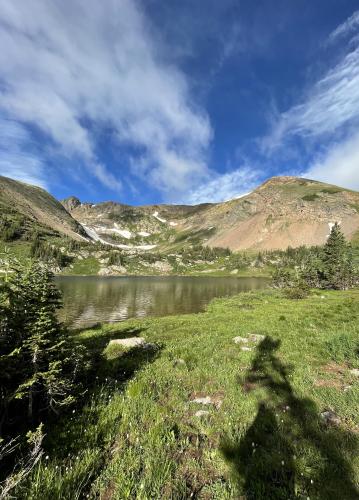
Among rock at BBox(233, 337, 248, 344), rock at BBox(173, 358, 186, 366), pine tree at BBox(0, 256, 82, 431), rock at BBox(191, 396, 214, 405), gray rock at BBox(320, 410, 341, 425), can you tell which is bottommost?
rock at BBox(233, 337, 248, 344)

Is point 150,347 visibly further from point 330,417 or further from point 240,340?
point 330,417

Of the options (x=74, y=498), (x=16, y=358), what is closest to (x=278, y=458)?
(x=74, y=498)

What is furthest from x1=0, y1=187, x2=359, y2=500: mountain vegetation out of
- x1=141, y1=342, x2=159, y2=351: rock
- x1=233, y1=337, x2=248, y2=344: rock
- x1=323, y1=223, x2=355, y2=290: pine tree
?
x1=323, y1=223, x2=355, y2=290: pine tree

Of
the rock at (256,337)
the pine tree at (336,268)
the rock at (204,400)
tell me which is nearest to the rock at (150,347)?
the rock at (256,337)

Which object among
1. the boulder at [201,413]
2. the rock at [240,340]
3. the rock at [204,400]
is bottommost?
the rock at [240,340]

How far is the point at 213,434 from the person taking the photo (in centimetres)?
791

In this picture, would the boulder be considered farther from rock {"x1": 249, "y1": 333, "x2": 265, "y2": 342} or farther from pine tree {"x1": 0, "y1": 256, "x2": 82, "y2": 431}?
rock {"x1": 249, "y1": 333, "x2": 265, "y2": 342}

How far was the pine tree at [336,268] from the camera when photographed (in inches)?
3393

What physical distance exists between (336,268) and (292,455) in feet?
310

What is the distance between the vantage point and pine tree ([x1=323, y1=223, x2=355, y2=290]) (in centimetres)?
8619

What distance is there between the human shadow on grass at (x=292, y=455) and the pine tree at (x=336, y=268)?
90250 mm

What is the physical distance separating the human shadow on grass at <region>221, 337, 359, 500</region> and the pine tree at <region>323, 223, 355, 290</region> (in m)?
90.2

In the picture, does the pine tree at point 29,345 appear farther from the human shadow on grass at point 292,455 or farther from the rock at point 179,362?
the rock at point 179,362

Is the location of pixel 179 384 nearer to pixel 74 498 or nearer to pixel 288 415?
pixel 288 415
